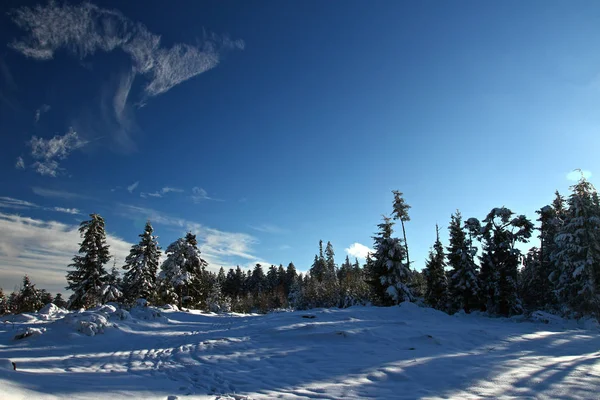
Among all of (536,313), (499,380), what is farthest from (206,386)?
(536,313)

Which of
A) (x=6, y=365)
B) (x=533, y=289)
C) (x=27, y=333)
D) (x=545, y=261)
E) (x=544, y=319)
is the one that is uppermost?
(x=545, y=261)

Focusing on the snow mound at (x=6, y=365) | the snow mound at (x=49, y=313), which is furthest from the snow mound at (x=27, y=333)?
the snow mound at (x=6, y=365)

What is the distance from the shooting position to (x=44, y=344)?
12.3 metres

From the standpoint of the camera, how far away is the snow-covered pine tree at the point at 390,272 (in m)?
30.0

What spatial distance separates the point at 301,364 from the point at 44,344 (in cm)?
1013

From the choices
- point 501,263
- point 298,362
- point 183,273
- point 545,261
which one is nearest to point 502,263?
point 501,263

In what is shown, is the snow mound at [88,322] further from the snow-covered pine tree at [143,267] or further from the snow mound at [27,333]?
the snow-covered pine tree at [143,267]

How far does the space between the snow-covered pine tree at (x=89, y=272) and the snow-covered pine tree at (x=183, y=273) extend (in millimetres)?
6282

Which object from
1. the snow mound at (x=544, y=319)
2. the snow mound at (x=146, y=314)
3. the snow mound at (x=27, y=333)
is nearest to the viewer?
the snow mound at (x=27, y=333)

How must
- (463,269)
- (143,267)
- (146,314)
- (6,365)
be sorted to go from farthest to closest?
(143,267) → (463,269) → (146,314) → (6,365)

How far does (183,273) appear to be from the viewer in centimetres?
3866

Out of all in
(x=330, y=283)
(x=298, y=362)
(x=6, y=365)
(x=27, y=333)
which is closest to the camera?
(x=6, y=365)

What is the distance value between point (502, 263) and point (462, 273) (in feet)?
11.9

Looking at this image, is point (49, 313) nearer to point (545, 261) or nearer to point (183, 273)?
point (183, 273)
